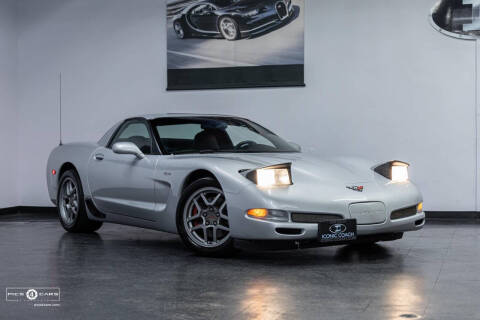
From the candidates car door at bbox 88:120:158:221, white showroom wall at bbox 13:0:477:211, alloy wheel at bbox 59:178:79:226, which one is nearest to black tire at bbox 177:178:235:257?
car door at bbox 88:120:158:221

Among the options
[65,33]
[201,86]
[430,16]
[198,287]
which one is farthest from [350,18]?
[198,287]

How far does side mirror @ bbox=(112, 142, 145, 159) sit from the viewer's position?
6.89 m

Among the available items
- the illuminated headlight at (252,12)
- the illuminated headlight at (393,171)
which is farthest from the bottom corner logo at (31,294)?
the illuminated headlight at (252,12)

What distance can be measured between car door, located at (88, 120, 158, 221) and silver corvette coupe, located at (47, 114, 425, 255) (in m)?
0.01

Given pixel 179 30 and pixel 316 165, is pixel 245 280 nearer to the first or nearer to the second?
pixel 316 165

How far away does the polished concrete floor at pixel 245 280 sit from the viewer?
13.6 feet

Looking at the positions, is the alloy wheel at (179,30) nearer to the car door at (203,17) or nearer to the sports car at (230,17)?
the sports car at (230,17)

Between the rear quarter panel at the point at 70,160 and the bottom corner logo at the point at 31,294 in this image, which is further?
the rear quarter panel at the point at 70,160

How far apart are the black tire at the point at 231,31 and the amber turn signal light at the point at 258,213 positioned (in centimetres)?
511

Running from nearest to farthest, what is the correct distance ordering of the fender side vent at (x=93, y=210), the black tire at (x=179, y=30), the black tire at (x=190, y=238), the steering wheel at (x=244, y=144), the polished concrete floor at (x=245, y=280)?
the polished concrete floor at (x=245, y=280) → the black tire at (x=190, y=238) → the steering wheel at (x=244, y=144) → the fender side vent at (x=93, y=210) → the black tire at (x=179, y=30)

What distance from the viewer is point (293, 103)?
10.4 meters

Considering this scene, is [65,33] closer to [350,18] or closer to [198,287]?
[350,18]

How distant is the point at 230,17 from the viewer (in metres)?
10.6

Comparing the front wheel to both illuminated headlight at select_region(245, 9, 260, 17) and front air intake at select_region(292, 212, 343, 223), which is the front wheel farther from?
front air intake at select_region(292, 212, 343, 223)
